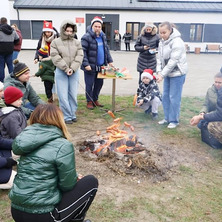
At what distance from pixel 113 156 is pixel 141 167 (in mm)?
486

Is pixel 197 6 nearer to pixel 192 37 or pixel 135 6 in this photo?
pixel 192 37

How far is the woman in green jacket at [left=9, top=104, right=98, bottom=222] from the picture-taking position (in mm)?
2248

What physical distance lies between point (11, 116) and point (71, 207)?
1811 millimetres

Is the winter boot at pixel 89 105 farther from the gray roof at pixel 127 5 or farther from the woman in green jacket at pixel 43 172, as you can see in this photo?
the gray roof at pixel 127 5

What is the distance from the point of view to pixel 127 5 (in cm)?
2364

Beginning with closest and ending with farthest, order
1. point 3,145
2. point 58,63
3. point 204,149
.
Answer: point 3,145 < point 204,149 < point 58,63

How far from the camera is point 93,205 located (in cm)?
330

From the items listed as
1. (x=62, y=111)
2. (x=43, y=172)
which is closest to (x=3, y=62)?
(x=62, y=111)

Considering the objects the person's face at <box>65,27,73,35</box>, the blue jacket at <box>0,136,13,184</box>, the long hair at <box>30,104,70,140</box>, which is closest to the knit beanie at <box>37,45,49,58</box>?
the person's face at <box>65,27,73,35</box>

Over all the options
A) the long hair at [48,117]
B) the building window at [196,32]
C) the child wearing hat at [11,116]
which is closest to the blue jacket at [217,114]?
the long hair at [48,117]

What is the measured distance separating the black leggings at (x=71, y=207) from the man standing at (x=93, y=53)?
420cm

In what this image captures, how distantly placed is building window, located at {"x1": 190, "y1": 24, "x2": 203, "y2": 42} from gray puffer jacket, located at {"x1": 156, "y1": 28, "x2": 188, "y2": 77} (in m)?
20.3

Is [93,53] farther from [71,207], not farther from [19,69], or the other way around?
[71,207]

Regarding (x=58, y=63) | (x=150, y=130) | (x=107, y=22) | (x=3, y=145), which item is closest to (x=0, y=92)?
(x=3, y=145)
